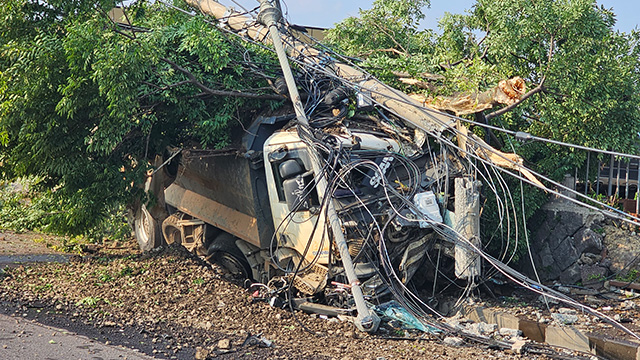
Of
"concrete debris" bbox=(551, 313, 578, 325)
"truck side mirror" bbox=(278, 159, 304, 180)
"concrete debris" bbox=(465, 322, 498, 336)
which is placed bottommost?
"concrete debris" bbox=(465, 322, 498, 336)

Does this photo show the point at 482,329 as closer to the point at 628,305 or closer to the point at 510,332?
the point at 510,332

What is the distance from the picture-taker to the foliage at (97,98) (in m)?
8.74

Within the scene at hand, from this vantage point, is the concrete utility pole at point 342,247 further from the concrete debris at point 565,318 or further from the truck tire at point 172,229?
the truck tire at point 172,229

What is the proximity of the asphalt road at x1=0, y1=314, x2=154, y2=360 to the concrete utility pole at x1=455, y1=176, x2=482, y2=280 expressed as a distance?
15.1 ft

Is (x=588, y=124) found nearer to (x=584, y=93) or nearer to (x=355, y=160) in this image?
(x=584, y=93)

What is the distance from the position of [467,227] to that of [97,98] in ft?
19.0

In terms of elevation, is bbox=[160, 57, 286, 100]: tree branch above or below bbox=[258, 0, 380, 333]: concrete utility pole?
above

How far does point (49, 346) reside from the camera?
650 cm

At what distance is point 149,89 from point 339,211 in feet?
11.6

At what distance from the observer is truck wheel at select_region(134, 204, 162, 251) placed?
1209 centimetres

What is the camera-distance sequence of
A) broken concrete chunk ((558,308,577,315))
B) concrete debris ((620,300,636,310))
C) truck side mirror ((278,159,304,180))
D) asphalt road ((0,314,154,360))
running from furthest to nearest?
concrete debris ((620,300,636,310))
broken concrete chunk ((558,308,577,315))
truck side mirror ((278,159,304,180))
asphalt road ((0,314,154,360))

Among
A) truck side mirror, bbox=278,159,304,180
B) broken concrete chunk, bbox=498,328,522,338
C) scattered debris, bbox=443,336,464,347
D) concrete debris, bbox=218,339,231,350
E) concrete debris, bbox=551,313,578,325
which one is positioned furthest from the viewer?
truck side mirror, bbox=278,159,304,180

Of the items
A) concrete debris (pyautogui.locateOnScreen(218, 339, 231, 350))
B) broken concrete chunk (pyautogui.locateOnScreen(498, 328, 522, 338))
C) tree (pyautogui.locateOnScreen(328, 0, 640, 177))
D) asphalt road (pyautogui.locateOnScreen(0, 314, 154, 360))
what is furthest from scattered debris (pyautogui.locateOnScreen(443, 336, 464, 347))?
tree (pyautogui.locateOnScreen(328, 0, 640, 177))

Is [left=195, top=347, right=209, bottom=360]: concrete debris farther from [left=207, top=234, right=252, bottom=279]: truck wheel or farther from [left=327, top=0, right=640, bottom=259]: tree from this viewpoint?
[left=327, top=0, right=640, bottom=259]: tree
